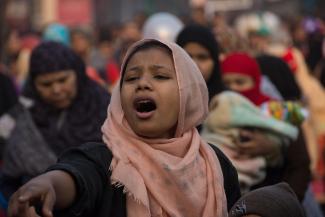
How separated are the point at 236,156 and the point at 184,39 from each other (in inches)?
49.1

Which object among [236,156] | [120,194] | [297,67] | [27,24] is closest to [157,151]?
[120,194]

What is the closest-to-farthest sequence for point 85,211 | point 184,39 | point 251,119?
point 85,211 → point 251,119 → point 184,39

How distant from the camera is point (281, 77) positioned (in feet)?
23.4

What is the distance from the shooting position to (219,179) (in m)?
3.73

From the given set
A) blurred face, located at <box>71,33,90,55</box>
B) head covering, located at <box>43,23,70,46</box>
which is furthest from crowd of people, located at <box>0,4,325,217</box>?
head covering, located at <box>43,23,70,46</box>

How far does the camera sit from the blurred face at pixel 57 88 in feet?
19.0

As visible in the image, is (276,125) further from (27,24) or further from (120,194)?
(27,24)

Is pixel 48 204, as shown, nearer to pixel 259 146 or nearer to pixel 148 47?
pixel 148 47

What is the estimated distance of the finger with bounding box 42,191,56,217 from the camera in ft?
9.46

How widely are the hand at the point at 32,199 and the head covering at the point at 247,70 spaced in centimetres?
317

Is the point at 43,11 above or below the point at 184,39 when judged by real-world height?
below

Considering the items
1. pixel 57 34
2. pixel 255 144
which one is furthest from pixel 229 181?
pixel 57 34

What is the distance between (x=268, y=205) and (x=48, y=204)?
85cm

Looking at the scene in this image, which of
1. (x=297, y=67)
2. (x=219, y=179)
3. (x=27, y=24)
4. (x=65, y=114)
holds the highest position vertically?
(x=219, y=179)
